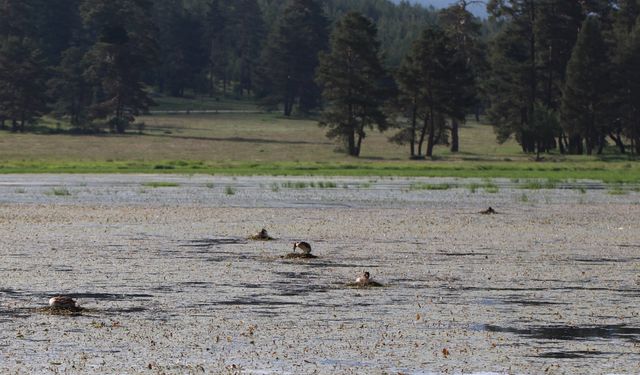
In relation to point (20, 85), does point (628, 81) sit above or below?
above

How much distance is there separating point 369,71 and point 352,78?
1.54 m

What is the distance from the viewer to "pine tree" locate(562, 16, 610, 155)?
3622 inches

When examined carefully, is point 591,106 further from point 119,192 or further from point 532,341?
point 532,341

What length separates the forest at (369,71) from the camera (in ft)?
309

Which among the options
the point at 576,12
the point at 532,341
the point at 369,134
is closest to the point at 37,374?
the point at 532,341

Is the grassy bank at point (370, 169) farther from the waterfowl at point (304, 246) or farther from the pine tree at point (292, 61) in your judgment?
the pine tree at point (292, 61)

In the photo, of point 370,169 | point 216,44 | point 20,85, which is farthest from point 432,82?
point 216,44

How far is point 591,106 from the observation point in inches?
3718

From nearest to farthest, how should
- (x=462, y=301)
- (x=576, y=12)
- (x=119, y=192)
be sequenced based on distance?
(x=462, y=301)
(x=119, y=192)
(x=576, y=12)

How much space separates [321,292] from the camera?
1903 centimetres

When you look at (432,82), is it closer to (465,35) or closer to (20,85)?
(465,35)

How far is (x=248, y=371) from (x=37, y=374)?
80.9 inches

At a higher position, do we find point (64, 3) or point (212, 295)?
point (64, 3)

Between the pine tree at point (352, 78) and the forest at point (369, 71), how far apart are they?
0.35ft
